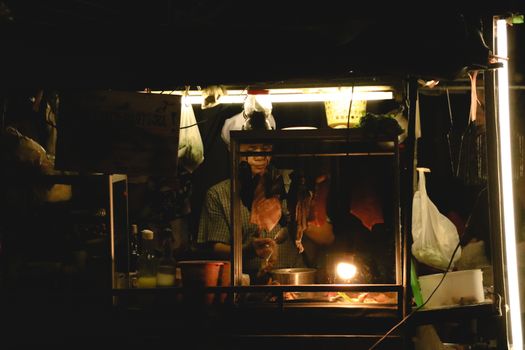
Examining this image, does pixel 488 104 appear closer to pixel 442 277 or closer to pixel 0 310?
pixel 442 277

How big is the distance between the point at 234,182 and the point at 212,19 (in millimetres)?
1797

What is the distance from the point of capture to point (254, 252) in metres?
6.49

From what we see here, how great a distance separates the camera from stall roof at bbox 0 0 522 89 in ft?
17.2

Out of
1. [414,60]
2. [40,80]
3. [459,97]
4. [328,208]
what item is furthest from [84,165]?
[459,97]

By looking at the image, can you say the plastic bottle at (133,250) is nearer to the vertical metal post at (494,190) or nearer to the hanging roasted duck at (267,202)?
the hanging roasted duck at (267,202)

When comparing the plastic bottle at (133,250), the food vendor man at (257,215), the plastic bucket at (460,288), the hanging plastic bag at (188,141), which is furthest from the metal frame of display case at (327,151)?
the plastic bottle at (133,250)

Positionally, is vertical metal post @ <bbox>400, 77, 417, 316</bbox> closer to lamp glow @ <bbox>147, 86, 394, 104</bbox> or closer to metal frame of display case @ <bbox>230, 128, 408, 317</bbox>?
metal frame of display case @ <bbox>230, 128, 408, 317</bbox>

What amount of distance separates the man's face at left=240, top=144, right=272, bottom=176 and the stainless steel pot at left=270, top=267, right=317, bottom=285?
1197 mm

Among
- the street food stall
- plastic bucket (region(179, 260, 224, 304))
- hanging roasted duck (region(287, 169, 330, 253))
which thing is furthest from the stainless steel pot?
plastic bucket (region(179, 260, 224, 304))

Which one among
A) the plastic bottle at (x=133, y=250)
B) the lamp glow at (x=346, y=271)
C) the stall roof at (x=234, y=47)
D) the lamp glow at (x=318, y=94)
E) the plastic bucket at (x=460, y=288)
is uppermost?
the stall roof at (x=234, y=47)

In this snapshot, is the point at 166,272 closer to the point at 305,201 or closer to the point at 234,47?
the point at 305,201

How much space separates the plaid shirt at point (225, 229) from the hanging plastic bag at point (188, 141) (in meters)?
1.26

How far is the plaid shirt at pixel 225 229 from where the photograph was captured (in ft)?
23.8

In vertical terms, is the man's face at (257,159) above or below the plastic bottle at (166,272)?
above
